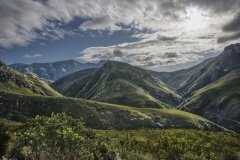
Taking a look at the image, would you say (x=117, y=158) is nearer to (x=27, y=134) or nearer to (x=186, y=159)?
(x=186, y=159)

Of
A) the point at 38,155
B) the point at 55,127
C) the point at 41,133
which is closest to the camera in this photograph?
the point at 38,155

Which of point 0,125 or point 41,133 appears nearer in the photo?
point 41,133

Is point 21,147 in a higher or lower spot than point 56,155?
lower

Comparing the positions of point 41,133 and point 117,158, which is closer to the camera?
point 41,133

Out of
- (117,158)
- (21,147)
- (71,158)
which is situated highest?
(71,158)

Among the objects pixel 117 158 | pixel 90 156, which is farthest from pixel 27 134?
pixel 117 158

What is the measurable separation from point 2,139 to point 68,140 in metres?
42.3

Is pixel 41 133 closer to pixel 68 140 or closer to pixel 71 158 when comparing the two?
pixel 68 140

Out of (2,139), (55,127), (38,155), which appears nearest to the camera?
(38,155)

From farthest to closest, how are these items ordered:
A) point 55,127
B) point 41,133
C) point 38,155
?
point 55,127
point 41,133
point 38,155

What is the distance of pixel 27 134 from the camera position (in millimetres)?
179375

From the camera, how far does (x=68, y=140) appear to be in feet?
570

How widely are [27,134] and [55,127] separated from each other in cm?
2248

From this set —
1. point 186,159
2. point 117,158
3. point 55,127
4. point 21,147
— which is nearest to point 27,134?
point 21,147
